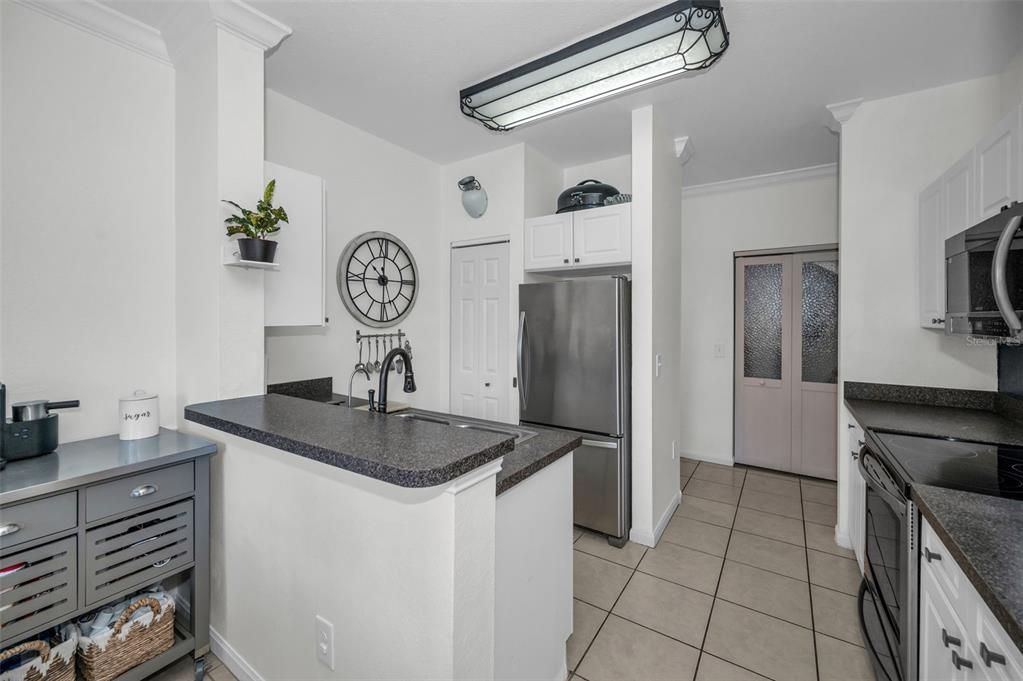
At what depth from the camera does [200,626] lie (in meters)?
1.69

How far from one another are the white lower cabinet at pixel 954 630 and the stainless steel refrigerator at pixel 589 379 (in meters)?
1.54

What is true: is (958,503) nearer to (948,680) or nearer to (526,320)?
(948,680)

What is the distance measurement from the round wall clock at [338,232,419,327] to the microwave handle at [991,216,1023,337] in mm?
3036

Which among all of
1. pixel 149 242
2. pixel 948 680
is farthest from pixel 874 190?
pixel 149 242

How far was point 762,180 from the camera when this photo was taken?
3.86 metres

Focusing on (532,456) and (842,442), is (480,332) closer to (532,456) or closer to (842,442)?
(532,456)

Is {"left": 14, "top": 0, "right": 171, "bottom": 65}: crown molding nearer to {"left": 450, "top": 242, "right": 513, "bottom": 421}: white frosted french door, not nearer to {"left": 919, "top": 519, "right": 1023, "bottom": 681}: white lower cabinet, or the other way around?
{"left": 450, "top": 242, "right": 513, "bottom": 421}: white frosted french door

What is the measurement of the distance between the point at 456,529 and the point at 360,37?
2.18 metres

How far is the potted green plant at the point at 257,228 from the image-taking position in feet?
5.57

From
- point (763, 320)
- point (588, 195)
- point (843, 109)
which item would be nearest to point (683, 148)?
point (588, 195)

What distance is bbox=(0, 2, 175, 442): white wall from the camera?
5.38ft

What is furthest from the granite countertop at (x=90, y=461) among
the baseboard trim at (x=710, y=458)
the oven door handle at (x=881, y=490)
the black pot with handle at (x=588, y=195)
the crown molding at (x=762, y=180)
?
the crown molding at (x=762, y=180)

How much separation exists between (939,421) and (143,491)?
3.37 m

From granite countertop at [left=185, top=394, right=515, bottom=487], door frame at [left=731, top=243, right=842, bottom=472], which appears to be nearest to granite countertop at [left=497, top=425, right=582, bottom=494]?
granite countertop at [left=185, top=394, right=515, bottom=487]
